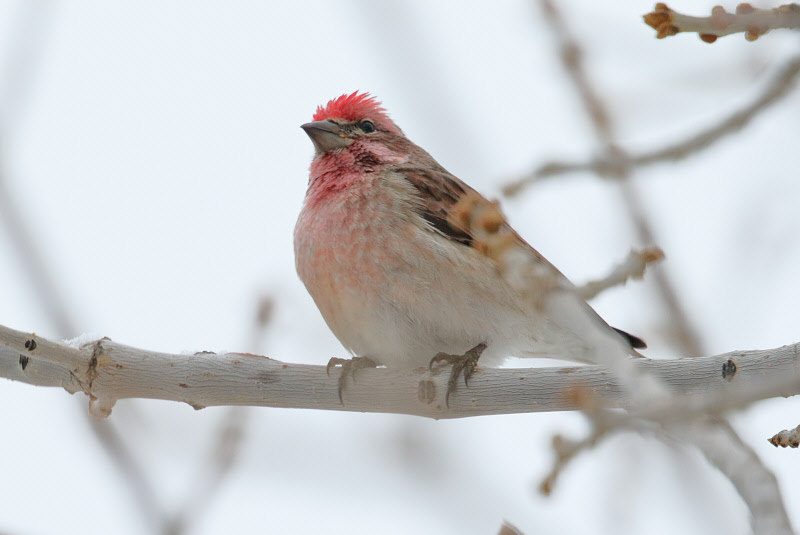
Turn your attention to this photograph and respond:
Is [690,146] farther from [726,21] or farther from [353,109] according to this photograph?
[353,109]

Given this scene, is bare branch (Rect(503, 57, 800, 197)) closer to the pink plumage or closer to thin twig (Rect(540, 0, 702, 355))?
thin twig (Rect(540, 0, 702, 355))

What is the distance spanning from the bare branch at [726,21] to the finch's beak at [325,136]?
5004mm

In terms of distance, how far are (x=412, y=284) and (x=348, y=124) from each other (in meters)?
2.27

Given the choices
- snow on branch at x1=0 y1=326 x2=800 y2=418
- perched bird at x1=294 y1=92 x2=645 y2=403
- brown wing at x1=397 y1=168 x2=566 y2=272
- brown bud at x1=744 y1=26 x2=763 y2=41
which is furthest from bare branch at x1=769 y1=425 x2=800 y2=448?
brown wing at x1=397 y1=168 x2=566 y2=272

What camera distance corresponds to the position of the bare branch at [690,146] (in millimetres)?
3221

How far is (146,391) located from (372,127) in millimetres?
3806

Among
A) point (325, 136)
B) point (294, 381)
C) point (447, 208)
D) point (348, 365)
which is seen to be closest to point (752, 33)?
point (294, 381)

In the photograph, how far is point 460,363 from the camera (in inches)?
234

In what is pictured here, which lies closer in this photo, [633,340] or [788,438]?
[788,438]

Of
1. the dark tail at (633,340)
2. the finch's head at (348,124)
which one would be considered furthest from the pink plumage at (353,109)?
the dark tail at (633,340)

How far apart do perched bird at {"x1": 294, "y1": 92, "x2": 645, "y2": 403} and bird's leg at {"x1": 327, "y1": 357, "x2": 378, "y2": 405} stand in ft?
0.07

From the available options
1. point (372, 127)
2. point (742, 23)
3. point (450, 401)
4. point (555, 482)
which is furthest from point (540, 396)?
point (372, 127)

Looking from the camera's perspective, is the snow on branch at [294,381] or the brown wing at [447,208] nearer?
the snow on branch at [294,381]

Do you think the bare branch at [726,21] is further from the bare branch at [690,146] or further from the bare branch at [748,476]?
the bare branch at [748,476]
